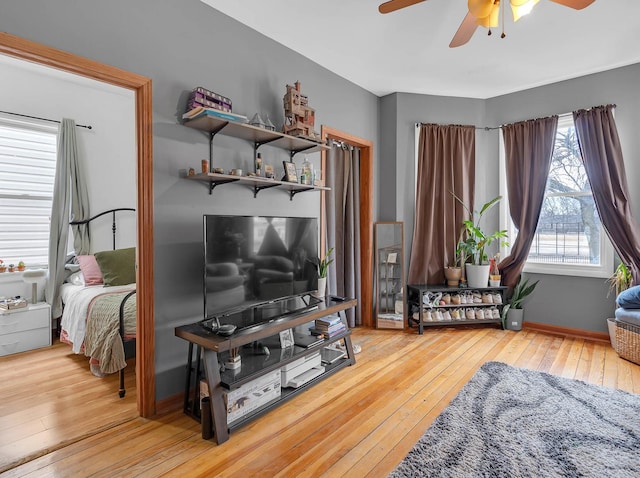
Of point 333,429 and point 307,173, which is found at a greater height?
point 307,173

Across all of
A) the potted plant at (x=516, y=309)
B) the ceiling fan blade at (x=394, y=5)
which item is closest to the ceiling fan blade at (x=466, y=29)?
the ceiling fan blade at (x=394, y=5)

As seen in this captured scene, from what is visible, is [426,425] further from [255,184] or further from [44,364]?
[44,364]

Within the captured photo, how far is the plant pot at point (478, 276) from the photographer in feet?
13.3

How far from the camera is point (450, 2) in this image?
2459 millimetres

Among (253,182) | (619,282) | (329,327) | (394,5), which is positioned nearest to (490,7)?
(394,5)

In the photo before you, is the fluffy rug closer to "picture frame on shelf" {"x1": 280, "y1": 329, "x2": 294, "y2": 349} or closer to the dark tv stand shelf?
"picture frame on shelf" {"x1": 280, "y1": 329, "x2": 294, "y2": 349}

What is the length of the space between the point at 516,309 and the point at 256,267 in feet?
10.5

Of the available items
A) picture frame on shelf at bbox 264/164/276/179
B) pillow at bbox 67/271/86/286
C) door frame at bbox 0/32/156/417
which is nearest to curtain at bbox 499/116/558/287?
picture frame on shelf at bbox 264/164/276/179

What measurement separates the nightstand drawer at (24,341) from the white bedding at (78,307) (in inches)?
13.8

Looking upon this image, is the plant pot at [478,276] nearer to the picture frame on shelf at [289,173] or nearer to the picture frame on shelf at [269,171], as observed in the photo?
the picture frame on shelf at [289,173]

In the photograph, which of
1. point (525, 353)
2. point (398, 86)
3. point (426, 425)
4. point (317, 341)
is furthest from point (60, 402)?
point (398, 86)

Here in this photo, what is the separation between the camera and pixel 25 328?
337 cm

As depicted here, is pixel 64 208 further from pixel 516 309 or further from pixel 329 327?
pixel 516 309

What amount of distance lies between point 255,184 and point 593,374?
3134mm
